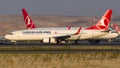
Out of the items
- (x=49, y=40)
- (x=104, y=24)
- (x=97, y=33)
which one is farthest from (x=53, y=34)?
(x=104, y=24)

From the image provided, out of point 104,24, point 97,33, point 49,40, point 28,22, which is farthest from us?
point 28,22

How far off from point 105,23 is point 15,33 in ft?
79.8

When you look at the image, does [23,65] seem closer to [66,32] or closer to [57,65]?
[57,65]

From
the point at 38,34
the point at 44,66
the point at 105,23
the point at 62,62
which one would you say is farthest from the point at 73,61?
the point at 105,23

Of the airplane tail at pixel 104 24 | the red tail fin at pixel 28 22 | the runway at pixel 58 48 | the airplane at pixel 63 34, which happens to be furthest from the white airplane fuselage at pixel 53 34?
the runway at pixel 58 48

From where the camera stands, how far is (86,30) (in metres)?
108

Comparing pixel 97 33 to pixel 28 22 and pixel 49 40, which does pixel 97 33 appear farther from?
pixel 28 22

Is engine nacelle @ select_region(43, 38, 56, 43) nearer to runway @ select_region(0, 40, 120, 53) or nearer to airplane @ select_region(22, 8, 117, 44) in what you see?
airplane @ select_region(22, 8, 117, 44)

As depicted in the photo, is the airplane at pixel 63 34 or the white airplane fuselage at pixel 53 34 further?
the white airplane fuselage at pixel 53 34

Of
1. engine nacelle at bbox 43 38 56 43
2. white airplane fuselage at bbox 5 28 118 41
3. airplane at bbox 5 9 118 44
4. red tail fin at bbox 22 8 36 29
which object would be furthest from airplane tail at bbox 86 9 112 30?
red tail fin at bbox 22 8 36 29

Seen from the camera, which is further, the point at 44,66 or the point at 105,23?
the point at 105,23

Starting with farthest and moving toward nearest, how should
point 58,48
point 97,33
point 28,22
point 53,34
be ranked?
point 28,22, point 97,33, point 53,34, point 58,48

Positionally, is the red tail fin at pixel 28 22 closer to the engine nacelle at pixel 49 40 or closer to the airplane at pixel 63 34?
the airplane at pixel 63 34

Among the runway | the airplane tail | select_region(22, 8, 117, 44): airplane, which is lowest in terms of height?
the runway
